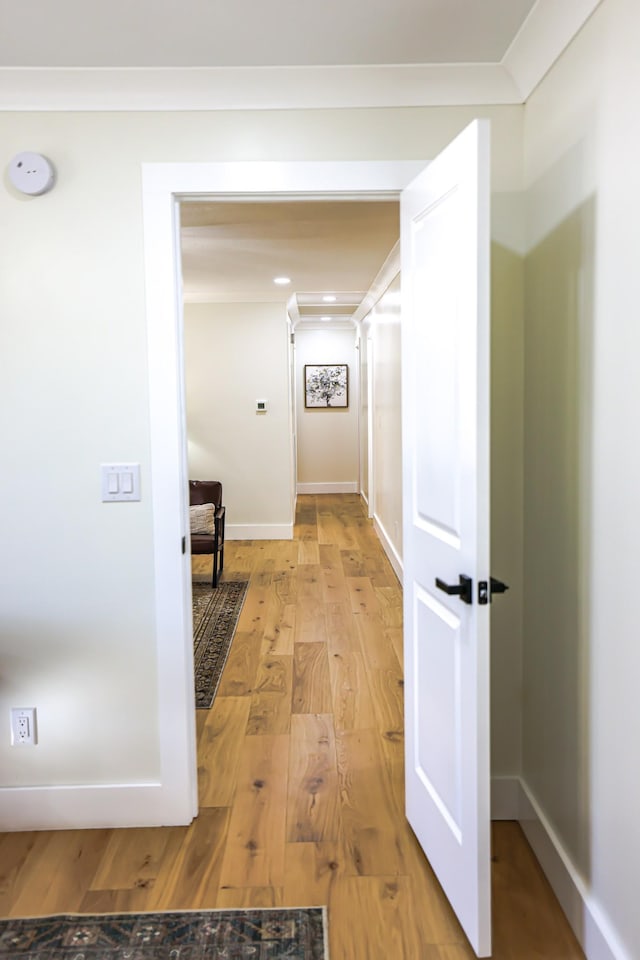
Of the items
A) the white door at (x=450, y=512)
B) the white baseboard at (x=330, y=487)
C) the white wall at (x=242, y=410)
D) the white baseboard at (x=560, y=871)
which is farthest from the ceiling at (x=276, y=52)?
the white baseboard at (x=330, y=487)

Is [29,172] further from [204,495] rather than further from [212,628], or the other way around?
[204,495]

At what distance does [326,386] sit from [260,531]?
3466 mm

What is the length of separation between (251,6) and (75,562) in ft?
5.41

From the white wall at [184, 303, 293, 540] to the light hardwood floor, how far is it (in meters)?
3.27

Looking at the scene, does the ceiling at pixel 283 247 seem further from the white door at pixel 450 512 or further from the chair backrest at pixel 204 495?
the chair backrest at pixel 204 495

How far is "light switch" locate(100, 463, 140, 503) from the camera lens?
210 centimetres

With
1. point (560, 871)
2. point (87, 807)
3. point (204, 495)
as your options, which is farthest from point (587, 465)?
point (204, 495)

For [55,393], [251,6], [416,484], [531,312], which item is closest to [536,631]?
[416,484]

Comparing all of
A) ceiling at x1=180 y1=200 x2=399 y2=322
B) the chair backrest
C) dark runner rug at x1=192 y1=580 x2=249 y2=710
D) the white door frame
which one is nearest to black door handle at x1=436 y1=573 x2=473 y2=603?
the white door frame

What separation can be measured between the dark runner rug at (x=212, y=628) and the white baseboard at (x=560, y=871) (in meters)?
1.49

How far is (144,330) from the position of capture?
206 cm

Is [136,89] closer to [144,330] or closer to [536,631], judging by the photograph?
[144,330]

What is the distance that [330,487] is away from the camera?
9750mm

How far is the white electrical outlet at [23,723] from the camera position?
2.15m
